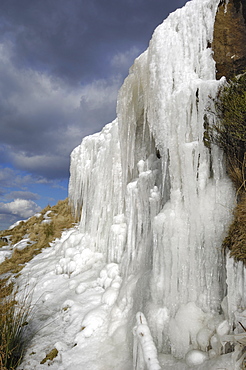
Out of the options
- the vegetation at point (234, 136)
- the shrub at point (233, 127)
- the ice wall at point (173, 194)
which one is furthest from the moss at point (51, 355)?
the shrub at point (233, 127)

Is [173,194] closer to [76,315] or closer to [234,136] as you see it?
[234,136]

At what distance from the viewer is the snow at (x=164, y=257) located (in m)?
3.24

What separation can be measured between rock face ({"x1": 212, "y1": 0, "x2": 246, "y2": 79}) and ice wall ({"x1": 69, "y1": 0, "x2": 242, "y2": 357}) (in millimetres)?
321

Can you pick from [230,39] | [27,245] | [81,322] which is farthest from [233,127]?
[27,245]

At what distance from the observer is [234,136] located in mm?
3732

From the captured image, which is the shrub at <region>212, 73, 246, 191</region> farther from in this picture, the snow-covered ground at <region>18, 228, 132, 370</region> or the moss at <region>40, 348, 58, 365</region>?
the moss at <region>40, 348, 58, 365</region>

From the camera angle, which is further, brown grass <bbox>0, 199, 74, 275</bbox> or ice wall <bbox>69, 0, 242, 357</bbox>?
brown grass <bbox>0, 199, 74, 275</bbox>

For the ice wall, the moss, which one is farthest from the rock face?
the moss

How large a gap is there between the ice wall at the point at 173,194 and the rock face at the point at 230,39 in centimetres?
32

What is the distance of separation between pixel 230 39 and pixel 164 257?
4.85 metres

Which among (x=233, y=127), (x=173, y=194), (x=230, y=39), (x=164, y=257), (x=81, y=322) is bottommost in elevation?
(x=81, y=322)

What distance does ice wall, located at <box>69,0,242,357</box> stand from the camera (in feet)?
11.5

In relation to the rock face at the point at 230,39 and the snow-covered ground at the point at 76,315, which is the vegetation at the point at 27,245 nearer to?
the snow-covered ground at the point at 76,315

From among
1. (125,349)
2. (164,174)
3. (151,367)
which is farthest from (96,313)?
(164,174)
